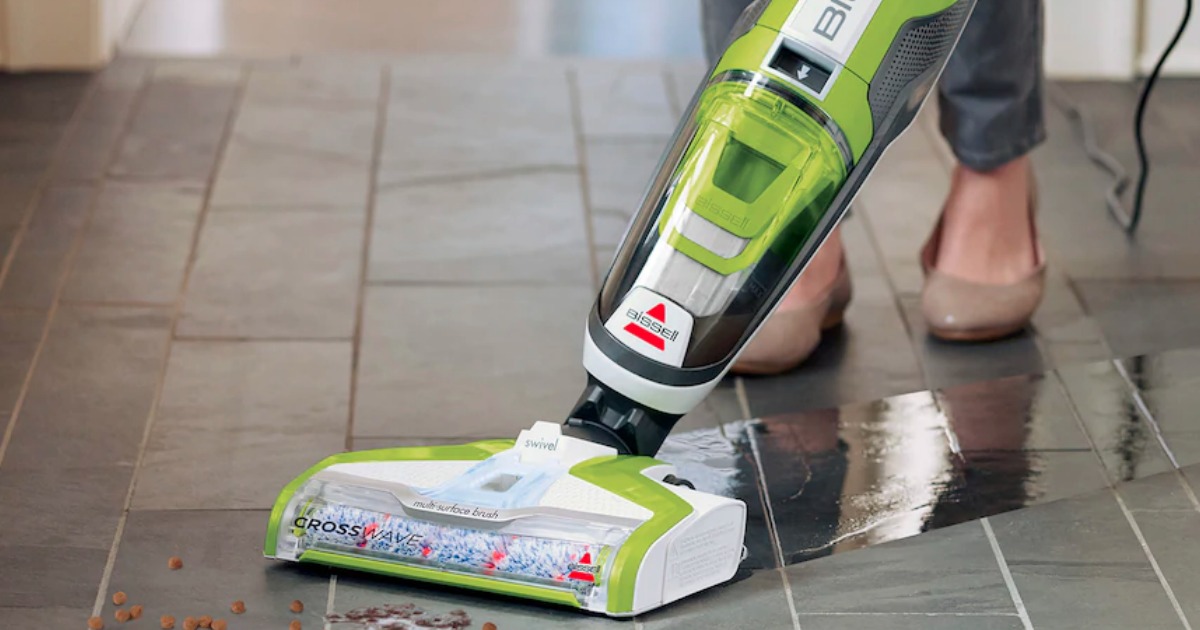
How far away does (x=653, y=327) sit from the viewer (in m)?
1.24

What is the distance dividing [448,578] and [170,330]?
67 cm

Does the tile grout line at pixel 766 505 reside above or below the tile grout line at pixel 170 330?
above

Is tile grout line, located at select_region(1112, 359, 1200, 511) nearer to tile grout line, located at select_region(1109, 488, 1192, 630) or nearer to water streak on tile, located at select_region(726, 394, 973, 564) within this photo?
tile grout line, located at select_region(1109, 488, 1192, 630)

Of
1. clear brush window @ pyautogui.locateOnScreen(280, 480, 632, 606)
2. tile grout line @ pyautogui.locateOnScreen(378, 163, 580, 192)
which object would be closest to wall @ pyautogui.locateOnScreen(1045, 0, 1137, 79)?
tile grout line @ pyautogui.locateOnScreen(378, 163, 580, 192)

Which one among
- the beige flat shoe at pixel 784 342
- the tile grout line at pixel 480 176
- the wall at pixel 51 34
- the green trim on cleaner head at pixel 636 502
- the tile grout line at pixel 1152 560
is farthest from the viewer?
the wall at pixel 51 34

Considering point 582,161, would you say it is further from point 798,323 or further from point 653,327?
point 653,327

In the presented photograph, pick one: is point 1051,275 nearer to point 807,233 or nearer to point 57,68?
point 807,233

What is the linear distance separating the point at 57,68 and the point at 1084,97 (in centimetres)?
168

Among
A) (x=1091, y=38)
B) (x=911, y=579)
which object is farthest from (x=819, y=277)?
(x=1091, y=38)

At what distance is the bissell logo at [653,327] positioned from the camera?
1234 millimetres

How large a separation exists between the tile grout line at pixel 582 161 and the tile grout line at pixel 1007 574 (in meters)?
0.56

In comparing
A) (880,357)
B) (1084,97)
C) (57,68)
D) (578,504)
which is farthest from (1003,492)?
(57,68)

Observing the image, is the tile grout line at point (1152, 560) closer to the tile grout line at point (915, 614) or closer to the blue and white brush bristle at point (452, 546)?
the tile grout line at point (915, 614)

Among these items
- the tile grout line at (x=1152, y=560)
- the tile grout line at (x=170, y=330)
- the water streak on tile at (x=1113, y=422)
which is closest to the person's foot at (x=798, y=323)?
the water streak on tile at (x=1113, y=422)
